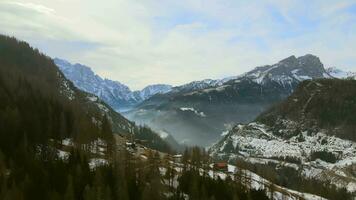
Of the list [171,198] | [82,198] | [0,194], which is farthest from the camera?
[171,198]

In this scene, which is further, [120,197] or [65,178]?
[65,178]

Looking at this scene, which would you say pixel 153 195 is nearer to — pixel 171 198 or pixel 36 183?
pixel 171 198

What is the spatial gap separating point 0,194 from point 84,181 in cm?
3441

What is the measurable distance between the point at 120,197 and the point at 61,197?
2118 cm

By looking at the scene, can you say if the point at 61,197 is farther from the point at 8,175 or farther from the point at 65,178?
the point at 8,175

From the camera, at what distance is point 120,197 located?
184 metres

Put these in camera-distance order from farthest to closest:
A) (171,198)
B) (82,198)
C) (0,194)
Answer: (171,198) → (82,198) → (0,194)

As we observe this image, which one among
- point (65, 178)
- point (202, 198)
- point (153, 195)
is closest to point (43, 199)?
point (65, 178)

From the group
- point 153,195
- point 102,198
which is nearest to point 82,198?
point 102,198

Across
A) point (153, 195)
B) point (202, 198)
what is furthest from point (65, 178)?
point (202, 198)

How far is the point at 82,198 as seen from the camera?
611ft

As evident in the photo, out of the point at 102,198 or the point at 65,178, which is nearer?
the point at 102,198

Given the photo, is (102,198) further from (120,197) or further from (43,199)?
(43,199)

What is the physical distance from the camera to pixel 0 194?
6831 inches
